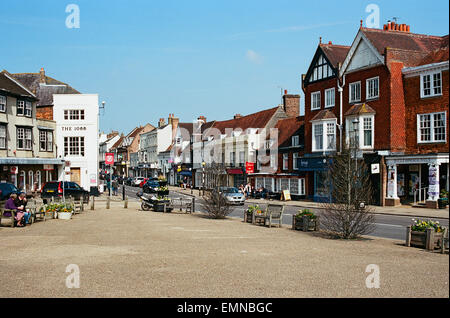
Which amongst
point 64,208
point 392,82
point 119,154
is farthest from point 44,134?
point 119,154

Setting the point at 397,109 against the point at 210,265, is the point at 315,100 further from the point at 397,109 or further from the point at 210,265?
the point at 210,265

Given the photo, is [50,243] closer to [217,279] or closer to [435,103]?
[217,279]

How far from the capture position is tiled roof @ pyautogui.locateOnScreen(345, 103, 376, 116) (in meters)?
36.9

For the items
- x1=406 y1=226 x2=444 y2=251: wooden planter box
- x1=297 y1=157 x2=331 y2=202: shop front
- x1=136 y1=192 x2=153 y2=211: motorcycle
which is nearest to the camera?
x1=406 y1=226 x2=444 y2=251: wooden planter box

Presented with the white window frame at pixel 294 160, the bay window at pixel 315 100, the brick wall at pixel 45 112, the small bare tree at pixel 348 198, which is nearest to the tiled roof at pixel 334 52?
the bay window at pixel 315 100

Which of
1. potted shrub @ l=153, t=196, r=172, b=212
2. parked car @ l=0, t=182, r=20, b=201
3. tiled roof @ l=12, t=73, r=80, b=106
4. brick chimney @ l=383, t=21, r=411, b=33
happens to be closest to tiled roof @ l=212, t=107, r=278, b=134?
brick chimney @ l=383, t=21, r=411, b=33

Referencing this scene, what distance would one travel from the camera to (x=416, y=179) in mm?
35625

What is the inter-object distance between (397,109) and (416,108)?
4.97ft

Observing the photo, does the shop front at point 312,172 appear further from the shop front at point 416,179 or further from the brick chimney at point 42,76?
the brick chimney at point 42,76

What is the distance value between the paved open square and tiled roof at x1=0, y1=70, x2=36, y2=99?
99.0 feet

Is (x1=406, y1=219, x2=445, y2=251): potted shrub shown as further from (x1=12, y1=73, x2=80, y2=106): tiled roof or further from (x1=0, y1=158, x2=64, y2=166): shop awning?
(x1=12, y1=73, x2=80, y2=106): tiled roof

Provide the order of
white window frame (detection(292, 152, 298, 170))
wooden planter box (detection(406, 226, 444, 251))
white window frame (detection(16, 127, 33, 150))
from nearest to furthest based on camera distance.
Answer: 1. wooden planter box (detection(406, 226, 444, 251))
2. white window frame (detection(16, 127, 33, 150))
3. white window frame (detection(292, 152, 298, 170))

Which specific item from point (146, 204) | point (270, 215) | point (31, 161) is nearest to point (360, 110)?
point (146, 204)

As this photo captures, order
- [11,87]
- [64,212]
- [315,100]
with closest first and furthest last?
[64,212], [315,100], [11,87]
